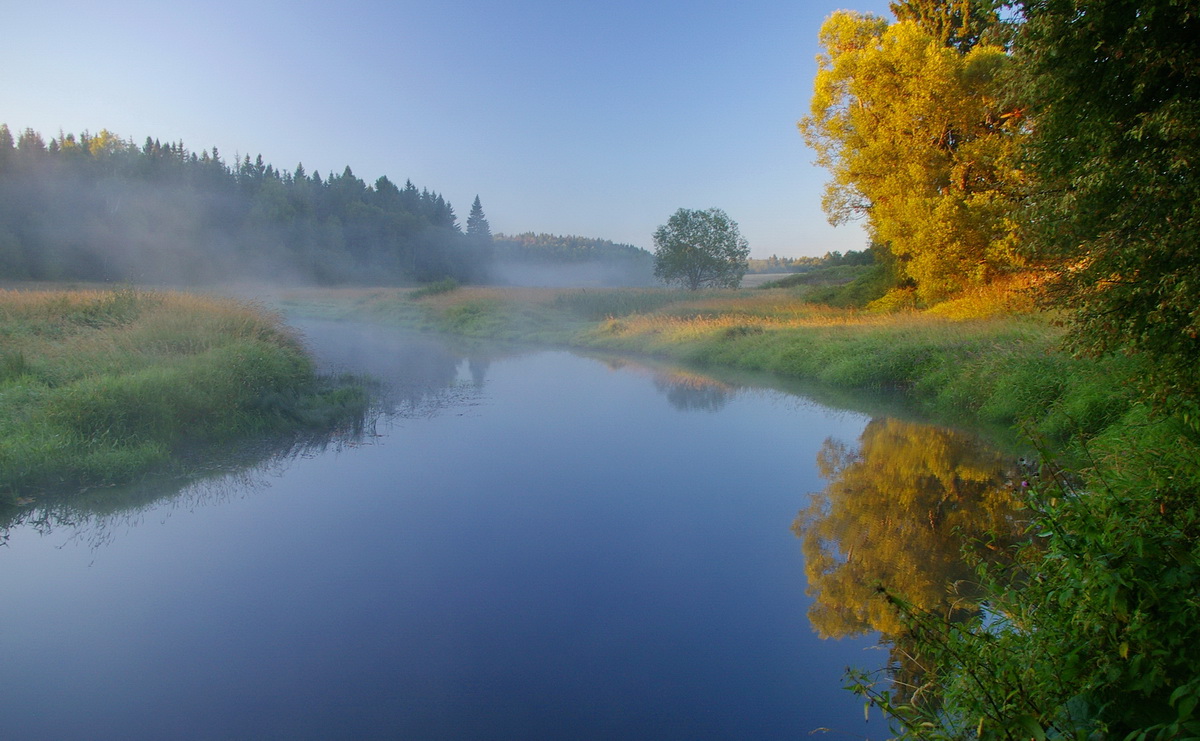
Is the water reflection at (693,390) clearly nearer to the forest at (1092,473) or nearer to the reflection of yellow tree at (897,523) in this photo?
the reflection of yellow tree at (897,523)

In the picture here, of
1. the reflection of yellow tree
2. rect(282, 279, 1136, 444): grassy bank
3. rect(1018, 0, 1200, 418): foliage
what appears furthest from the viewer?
rect(282, 279, 1136, 444): grassy bank

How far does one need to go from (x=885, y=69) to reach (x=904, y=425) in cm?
1233

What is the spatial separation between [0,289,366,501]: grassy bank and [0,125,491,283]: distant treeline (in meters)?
10.9

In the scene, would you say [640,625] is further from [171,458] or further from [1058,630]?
[171,458]

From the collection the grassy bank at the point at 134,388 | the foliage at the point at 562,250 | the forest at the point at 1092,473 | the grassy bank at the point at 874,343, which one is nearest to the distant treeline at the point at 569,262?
the foliage at the point at 562,250

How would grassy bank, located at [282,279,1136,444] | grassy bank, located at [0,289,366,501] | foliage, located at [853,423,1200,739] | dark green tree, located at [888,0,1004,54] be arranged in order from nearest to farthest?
1. foliage, located at [853,423,1200,739]
2. grassy bank, located at [0,289,366,501]
3. grassy bank, located at [282,279,1136,444]
4. dark green tree, located at [888,0,1004,54]

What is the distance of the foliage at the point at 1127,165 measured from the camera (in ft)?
12.9

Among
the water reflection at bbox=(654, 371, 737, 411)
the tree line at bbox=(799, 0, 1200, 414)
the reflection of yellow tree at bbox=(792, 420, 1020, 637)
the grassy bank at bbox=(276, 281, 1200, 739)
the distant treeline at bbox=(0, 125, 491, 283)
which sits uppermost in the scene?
the distant treeline at bbox=(0, 125, 491, 283)

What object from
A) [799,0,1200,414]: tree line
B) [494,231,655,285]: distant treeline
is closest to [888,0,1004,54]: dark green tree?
[799,0,1200,414]: tree line

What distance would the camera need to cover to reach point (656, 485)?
25.0ft

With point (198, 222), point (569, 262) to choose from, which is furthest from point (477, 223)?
point (198, 222)

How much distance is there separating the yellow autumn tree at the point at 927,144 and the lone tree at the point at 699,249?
74.3ft

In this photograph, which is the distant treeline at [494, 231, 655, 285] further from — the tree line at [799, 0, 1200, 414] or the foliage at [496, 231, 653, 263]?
the tree line at [799, 0, 1200, 414]

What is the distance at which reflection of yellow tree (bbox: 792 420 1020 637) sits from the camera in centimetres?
464
